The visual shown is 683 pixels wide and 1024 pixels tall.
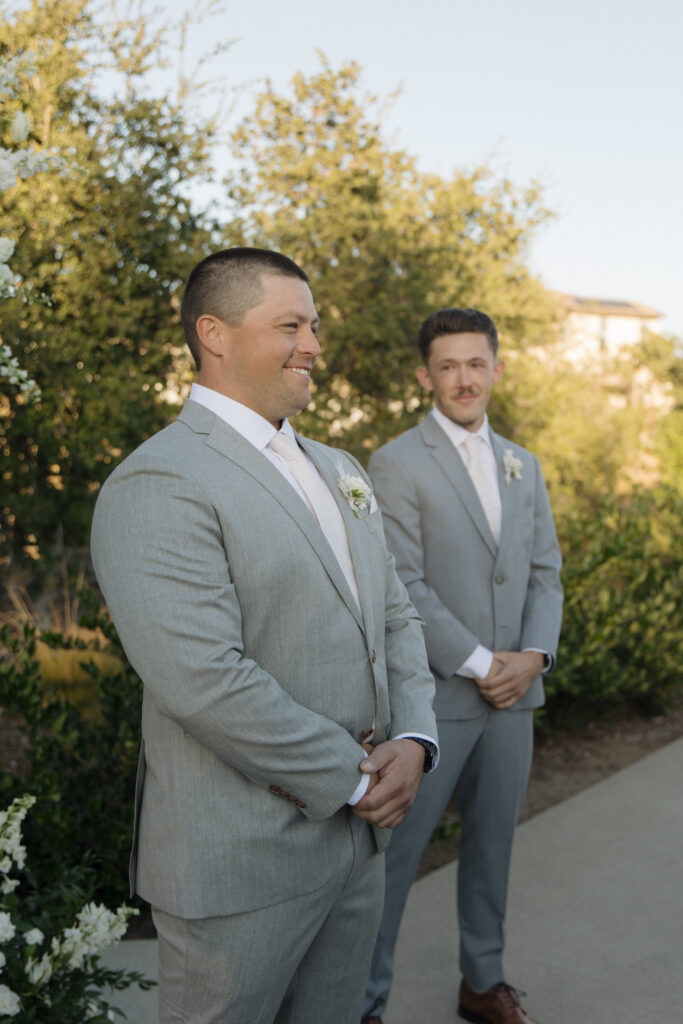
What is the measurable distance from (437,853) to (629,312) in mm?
51609

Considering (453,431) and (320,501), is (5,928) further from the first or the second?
(453,431)

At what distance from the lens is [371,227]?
7367 mm

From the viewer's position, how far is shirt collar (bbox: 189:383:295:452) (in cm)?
209

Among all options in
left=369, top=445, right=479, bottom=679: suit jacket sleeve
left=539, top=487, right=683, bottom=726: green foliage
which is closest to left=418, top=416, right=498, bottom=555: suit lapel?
left=369, top=445, right=479, bottom=679: suit jacket sleeve

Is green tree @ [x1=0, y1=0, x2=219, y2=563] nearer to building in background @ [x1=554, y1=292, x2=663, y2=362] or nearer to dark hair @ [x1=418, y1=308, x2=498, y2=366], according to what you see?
dark hair @ [x1=418, y1=308, x2=498, y2=366]

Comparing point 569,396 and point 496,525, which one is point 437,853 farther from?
point 569,396

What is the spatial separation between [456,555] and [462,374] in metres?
0.60

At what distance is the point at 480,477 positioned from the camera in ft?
10.6

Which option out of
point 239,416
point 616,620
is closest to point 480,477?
point 239,416

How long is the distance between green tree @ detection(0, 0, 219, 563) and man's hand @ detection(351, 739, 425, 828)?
157 inches

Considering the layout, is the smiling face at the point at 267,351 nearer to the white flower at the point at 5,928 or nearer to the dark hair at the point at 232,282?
the dark hair at the point at 232,282

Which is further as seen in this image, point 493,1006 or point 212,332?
point 493,1006

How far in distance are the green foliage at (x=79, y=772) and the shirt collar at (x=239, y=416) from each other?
204 cm

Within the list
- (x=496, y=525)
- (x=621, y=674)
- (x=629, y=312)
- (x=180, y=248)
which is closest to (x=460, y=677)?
(x=496, y=525)
